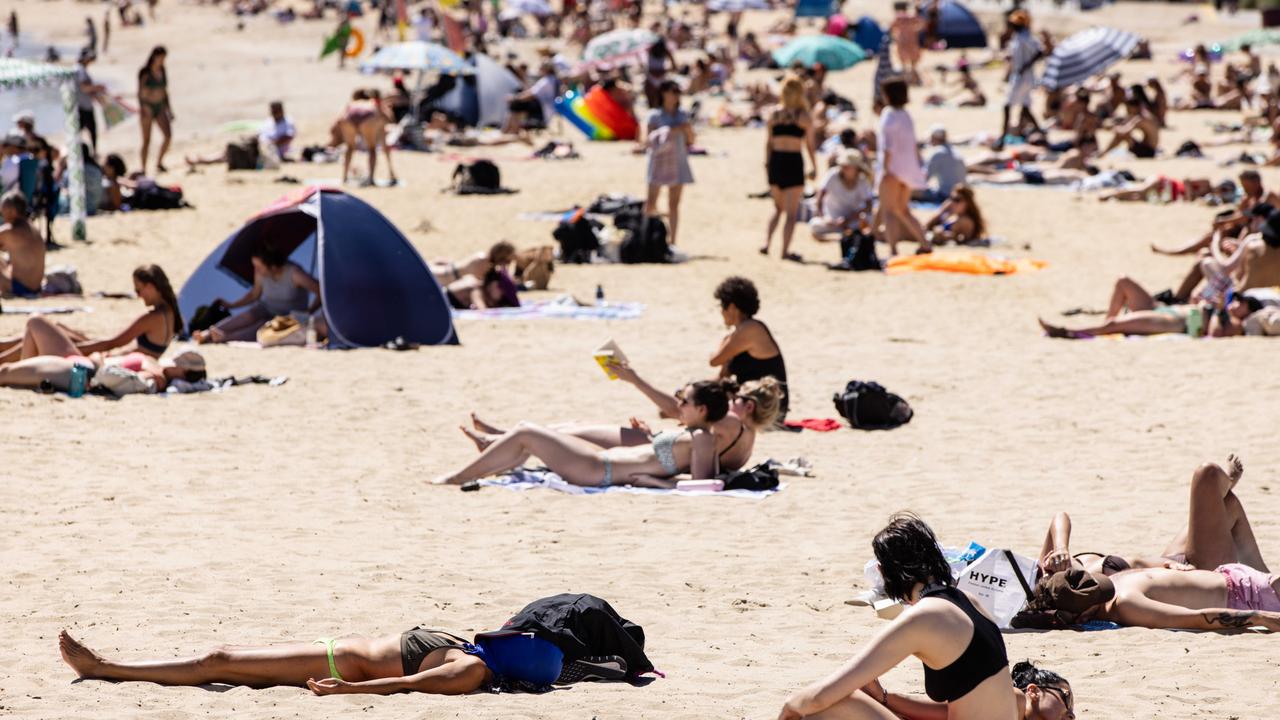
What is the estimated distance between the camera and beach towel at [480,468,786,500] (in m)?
7.76

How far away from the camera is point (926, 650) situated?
4.11m

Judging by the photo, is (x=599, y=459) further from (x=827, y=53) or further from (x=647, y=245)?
(x=827, y=53)

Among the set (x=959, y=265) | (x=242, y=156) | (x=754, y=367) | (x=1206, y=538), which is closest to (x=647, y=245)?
(x=959, y=265)

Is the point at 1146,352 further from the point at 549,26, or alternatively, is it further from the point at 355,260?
the point at 549,26

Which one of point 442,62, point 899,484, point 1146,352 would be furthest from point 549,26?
point 899,484

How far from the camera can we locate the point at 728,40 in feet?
143

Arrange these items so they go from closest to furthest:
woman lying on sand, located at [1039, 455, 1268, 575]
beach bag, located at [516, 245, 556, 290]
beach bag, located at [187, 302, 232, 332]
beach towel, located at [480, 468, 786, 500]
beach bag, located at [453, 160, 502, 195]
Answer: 1. woman lying on sand, located at [1039, 455, 1268, 575]
2. beach towel, located at [480, 468, 786, 500]
3. beach bag, located at [187, 302, 232, 332]
4. beach bag, located at [516, 245, 556, 290]
5. beach bag, located at [453, 160, 502, 195]

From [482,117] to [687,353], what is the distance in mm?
16261

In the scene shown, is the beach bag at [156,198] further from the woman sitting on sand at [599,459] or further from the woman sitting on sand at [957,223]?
the woman sitting on sand at [599,459]

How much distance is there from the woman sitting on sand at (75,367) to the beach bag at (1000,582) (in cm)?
569

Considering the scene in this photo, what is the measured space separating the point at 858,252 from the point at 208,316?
5.82 m

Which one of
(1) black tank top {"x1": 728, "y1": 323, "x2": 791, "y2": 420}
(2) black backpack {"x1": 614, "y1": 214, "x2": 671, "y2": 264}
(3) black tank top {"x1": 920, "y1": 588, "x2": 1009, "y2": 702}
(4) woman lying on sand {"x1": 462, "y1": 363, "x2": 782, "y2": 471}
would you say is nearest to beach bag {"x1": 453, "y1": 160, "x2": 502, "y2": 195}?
(2) black backpack {"x1": 614, "y1": 214, "x2": 671, "y2": 264}

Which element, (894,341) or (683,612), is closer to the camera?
(683,612)

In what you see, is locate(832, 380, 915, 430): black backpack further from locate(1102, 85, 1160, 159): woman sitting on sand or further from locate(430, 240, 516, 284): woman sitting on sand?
locate(1102, 85, 1160, 159): woman sitting on sand
